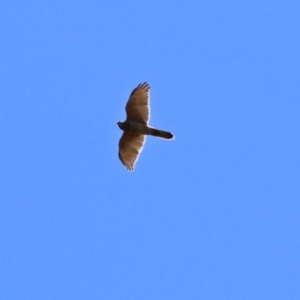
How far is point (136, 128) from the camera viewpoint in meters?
38.8

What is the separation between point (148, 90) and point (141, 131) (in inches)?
54.2

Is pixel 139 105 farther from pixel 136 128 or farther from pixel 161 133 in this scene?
pixel 161 133

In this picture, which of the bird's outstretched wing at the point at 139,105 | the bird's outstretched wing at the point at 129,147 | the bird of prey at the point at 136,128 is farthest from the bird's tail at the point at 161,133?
the bird's outstretched wing at the point at 129,147

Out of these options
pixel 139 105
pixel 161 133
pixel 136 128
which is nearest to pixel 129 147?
pixel 136 128

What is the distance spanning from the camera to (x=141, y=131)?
38.8 metres

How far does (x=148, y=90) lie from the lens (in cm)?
3847

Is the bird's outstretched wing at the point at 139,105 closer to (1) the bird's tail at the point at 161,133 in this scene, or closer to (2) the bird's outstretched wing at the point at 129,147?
(1) the bird's tail at the point at 161,133

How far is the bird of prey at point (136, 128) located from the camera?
38469 mm

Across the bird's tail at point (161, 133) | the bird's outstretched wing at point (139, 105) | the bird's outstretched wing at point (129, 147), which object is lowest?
the bird's outstretched wing at point (129, 147)

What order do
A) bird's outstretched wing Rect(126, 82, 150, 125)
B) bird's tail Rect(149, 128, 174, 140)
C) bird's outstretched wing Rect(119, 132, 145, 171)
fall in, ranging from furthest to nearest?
bird's outstretched wing Rect(119, 132, 145, 171), bird's tail Rect(149, 128, 174, 140), bird's outstretched wing Rect(126, 82, 150, 125)

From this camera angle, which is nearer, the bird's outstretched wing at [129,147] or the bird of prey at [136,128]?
the bird of prey at [136,128]

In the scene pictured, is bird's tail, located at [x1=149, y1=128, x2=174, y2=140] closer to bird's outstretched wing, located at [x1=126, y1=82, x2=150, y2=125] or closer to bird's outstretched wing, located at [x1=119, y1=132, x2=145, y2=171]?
bird's outstretched wing, located at [x1=126, y1=82, x2=150, y2=125]

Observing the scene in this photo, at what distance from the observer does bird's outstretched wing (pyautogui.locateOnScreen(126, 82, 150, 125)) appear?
3841cm

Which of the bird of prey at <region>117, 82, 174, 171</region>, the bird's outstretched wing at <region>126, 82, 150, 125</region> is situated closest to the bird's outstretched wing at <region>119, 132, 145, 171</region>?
the bird of prey at <region>117, 82, 174, 171</region>
